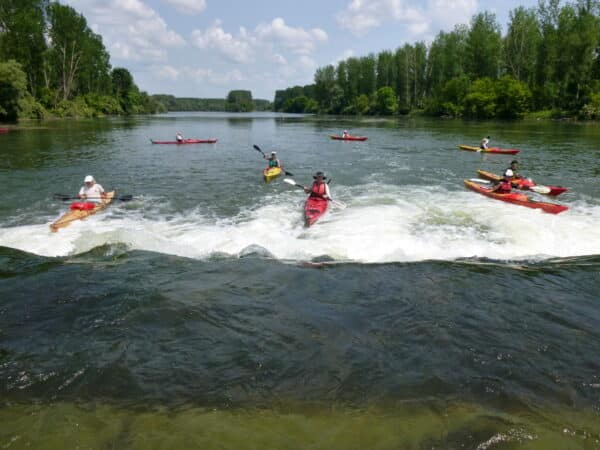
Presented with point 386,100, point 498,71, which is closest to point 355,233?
point 498,71

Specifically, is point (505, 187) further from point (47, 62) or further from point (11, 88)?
point (47, 62)

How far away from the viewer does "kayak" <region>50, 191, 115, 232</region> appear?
12.6 meters

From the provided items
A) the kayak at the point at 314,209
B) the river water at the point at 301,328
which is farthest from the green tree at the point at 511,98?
the kayak at the point at 314,209

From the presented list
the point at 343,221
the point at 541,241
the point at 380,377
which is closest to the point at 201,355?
the point at 380,377

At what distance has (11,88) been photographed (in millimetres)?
51031

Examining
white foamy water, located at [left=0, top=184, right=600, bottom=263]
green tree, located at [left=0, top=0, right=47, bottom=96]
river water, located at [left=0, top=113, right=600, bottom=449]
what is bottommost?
river water, located at [left=0, top=113, right=600, bottom=449]

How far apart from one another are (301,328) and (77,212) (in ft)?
32.6

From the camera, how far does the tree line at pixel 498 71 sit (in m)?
67.3

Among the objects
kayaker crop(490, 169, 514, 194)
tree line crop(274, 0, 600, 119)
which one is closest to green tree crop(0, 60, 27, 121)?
kayaker crop(490, 169, 514, 194)

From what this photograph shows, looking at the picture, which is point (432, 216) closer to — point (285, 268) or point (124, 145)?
point (285, 268)

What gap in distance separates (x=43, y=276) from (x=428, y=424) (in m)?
8.16

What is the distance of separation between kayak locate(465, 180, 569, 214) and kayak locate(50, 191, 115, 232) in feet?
47.4

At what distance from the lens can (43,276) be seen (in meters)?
9.02

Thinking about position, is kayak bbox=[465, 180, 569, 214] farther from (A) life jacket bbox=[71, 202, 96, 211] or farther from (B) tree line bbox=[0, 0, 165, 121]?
(B) tree line bbox=[0, 0, 165, 121]
